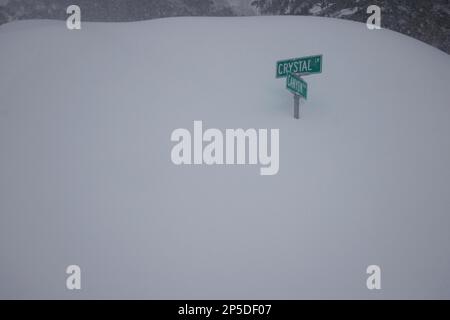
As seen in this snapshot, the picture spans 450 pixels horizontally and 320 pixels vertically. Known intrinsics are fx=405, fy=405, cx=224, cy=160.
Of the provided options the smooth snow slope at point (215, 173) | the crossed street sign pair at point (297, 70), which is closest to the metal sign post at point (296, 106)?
the crossed street sign pair at point (297, 70)

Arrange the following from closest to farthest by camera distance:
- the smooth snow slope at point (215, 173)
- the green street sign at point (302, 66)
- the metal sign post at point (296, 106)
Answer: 1. the smooth snow slope at point (215, 173)
2. the green street sign at point (302, 66)
3. the metal sign post at point (296, 106)

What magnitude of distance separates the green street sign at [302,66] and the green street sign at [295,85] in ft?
0.40

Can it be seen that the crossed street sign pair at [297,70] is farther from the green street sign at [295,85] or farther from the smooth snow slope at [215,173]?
the smooth snow slope at [215,173]

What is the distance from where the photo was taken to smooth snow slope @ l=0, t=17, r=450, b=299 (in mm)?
4527

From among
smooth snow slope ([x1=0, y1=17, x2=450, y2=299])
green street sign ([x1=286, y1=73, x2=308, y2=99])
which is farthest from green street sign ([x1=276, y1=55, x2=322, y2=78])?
smooth snow slope ([x1=0, y1=17, x2=450, y2=299])

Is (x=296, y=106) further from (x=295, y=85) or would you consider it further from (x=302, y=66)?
(x=302, y=66)

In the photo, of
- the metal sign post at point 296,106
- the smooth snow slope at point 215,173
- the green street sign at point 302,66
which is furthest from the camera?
the metal sign post at point 296,106

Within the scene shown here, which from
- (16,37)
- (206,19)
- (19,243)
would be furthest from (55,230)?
(206,19)

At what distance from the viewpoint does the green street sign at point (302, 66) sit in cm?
627

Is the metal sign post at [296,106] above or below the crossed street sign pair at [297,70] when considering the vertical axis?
below

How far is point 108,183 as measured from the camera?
17.8ft

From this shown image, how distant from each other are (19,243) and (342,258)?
149 inches

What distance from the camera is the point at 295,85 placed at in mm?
6402

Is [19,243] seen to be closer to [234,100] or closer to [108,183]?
[108,183]
